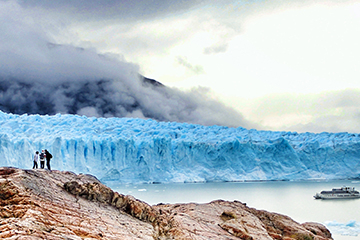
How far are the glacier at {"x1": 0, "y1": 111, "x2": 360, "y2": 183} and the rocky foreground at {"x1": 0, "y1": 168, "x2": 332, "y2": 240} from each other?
17050 mm

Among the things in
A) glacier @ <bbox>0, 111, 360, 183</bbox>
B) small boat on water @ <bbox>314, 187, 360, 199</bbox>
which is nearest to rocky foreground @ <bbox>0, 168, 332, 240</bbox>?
small boat on water @ <bbox>314, 187, 360, 199</bbox>

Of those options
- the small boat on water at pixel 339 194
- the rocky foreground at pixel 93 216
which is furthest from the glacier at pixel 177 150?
the rocky foreground at pixel 93 216

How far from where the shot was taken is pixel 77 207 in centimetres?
470

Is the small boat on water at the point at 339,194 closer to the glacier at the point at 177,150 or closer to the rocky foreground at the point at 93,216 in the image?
the glacier at the point at 177,150

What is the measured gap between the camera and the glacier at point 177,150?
23.5 m

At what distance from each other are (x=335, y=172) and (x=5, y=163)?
23.7m

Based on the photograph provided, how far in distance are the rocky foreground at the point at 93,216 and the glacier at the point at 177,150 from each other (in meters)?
17.1

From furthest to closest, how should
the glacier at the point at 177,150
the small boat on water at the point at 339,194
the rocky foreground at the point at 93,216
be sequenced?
the glacier at the point at 177,150 < the small boat on water at the point at 339,194 < the rocky foreground at the point at 93,216

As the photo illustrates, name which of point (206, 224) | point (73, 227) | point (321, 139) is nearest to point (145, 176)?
point (321, 139)

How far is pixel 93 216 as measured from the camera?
4629 millimetres

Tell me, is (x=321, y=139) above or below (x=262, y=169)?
above

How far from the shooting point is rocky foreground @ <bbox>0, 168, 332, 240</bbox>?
3820 mm

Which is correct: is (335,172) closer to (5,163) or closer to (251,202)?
(251,202)

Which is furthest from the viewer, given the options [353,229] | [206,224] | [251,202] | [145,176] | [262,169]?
[262,169]
